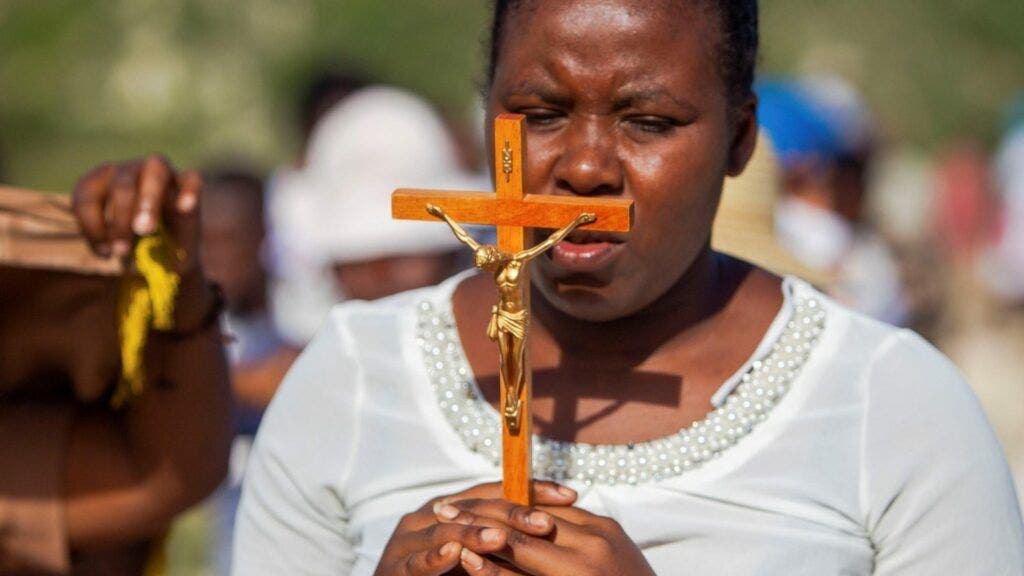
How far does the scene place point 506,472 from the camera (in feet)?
8.83

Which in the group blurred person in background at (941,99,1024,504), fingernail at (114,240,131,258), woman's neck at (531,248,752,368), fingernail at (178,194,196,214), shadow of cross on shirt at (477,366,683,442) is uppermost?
fingernail at (178,194,196,214)

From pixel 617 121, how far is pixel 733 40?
275 millimetres

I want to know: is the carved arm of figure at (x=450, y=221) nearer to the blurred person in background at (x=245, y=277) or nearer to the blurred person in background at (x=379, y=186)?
the blurred person in background at (x=379, y=186)

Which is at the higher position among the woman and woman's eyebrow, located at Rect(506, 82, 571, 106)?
woman's eyebrow, located at Rect(506, 82, 571, 106)

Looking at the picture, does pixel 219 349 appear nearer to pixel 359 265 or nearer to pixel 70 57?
pixel 359 265

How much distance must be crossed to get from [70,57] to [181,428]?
32.6ft

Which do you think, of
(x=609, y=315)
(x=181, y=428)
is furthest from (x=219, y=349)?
(x=609, y=315)

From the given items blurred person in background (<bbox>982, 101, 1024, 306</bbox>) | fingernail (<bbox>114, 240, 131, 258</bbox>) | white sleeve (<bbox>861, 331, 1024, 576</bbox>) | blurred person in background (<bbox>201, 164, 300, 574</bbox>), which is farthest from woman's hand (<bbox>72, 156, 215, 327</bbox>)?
blurred person in background (<bbox>982, 101, 1024, 306</bbox>)

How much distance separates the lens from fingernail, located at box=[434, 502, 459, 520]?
2658mm

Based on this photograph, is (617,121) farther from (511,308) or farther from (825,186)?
(825,186)

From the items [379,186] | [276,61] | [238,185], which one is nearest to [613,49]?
[379,186]

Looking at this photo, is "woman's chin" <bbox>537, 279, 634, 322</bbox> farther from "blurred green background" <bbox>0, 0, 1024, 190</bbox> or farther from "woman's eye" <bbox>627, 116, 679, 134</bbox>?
"blurred green background" <bbox>0, 0, 1024, 190</bbox>

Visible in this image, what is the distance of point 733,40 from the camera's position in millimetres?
2941

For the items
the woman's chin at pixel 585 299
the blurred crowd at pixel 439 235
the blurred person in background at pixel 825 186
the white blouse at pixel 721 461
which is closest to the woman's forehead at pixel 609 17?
the woman's chin at pixel 585 299
